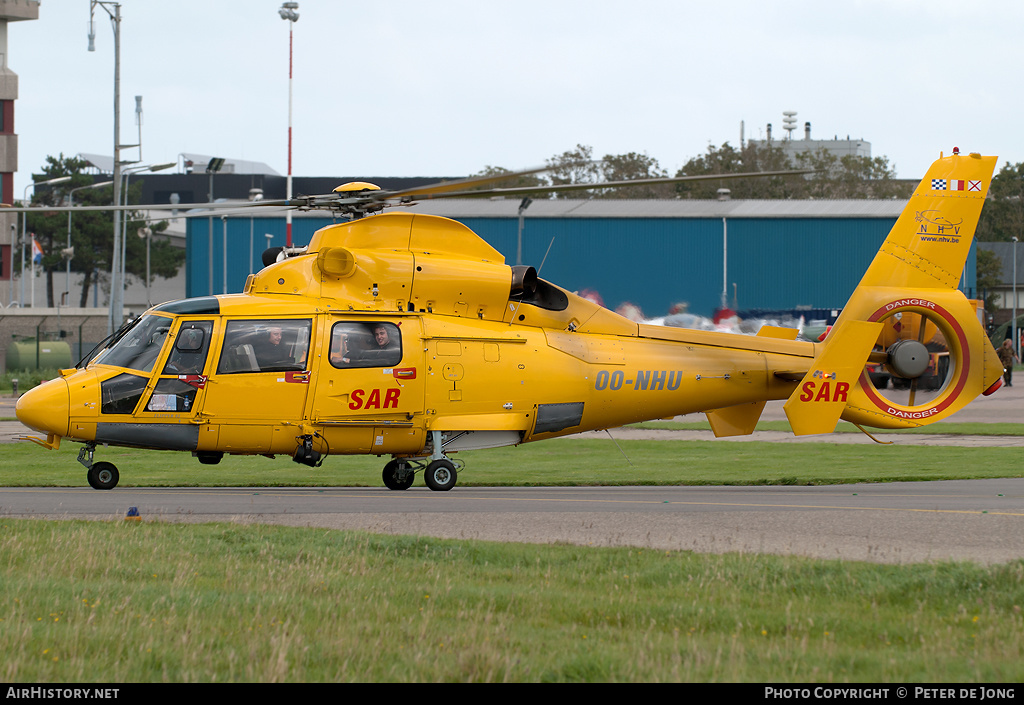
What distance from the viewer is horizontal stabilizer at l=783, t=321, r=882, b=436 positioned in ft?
54.0

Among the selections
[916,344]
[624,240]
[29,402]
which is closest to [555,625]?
[29,402]

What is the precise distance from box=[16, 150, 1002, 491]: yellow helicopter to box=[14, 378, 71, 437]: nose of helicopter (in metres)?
0.03

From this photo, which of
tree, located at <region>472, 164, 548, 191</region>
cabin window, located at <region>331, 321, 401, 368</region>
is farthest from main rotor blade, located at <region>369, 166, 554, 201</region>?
tree, located at <region>472, 164, 548, 191</region>

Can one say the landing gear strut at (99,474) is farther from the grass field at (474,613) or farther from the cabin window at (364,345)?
the grass field at (474,613)

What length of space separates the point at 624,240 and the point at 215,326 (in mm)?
49372

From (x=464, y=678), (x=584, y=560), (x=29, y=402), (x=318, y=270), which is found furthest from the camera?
(x=318, y=270)

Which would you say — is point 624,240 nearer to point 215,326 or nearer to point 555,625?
point 215,326

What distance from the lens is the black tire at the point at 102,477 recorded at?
15320mm

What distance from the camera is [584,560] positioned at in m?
9.59

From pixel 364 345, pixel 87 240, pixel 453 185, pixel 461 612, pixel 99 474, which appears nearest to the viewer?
pixel 461 612

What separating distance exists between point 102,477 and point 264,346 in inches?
119

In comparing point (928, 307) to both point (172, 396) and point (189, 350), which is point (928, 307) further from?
point (172, 396)

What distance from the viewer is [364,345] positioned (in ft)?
49.5

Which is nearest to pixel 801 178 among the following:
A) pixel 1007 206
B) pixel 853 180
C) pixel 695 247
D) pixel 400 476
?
pixel 853 180
